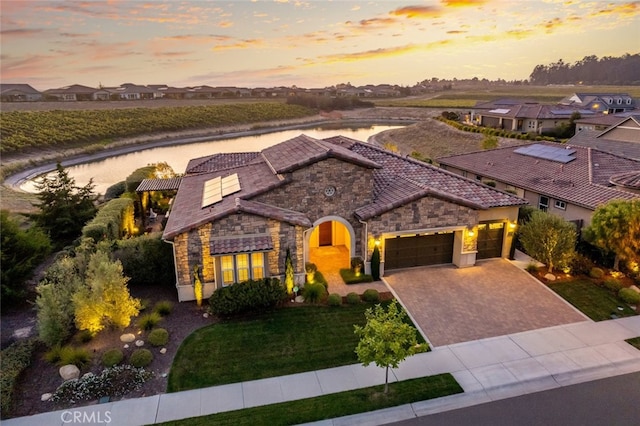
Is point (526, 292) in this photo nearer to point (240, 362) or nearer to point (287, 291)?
point (287, 291)

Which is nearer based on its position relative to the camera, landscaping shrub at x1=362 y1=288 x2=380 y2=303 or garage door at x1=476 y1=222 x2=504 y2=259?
landscaping shrub at x1=362 y1=288 x2=380 y2=303

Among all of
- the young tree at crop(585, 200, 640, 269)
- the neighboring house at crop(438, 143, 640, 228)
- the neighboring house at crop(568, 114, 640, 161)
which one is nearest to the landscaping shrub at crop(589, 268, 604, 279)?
the young tree at crop(585, 200, 640, 269)

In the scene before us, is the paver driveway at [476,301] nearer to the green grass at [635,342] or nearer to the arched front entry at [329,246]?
the green grass at [635,342]

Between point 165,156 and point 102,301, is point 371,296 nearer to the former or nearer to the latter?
point 102,301

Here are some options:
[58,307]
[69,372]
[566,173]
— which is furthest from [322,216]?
[566,173]

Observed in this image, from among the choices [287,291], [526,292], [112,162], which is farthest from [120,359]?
[112,162]

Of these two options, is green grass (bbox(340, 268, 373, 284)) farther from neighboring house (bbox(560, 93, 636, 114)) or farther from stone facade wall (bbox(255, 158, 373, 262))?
neighboring house (bbox(560, 93, 636, 114))
